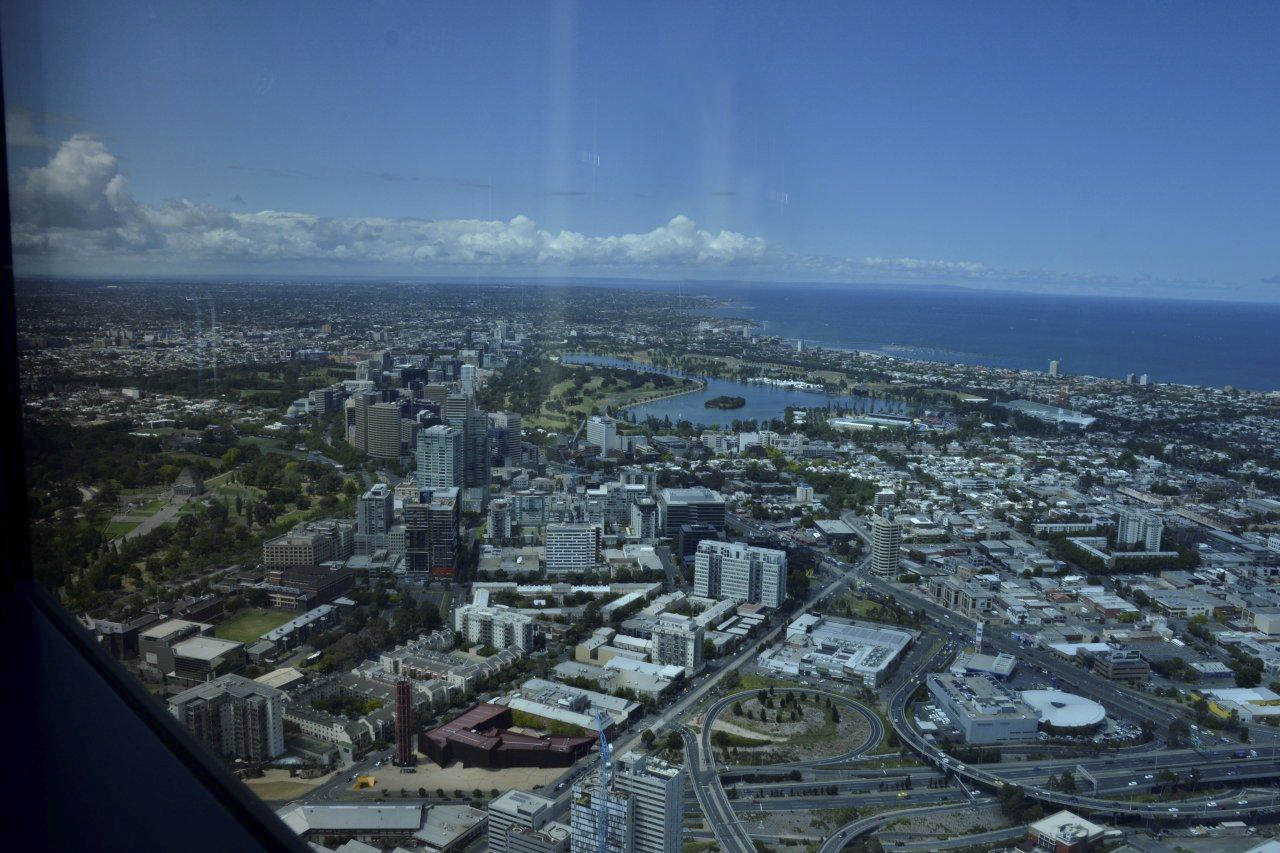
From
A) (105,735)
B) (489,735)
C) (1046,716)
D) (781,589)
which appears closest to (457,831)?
(489,735)

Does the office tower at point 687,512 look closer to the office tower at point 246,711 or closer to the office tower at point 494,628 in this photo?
the office tower at point 494,628

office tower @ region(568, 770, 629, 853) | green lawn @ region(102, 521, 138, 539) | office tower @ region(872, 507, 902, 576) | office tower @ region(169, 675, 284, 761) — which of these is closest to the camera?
office tower @ region(169, 675, 284, 761)

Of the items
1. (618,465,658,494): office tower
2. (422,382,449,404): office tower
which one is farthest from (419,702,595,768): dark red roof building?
(618,465,658,494): office tower

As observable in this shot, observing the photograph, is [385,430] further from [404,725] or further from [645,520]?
Answer: [404,725]

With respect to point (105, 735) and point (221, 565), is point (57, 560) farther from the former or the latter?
point (221, 565)

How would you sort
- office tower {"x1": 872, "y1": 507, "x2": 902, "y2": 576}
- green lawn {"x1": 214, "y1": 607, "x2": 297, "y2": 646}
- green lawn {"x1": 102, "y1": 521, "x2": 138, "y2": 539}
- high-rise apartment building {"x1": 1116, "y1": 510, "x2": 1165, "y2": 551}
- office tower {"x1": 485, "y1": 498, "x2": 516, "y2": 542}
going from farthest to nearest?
office tower {"x1": 485, "y1": 498, "x2": 516, "y2": 542}, office tower {"x1": 872, "y1": 507, "x2": 902, "y2": 576}, high-rise apartment building {"x1": 1116, "y1": 510, "x2": 1165, "y2": 551}, green lawn {"x1": 214, "y1": 607, "x2": 297, "y2": 646}, green lawn {"x1": 102, "y1": 521, "x2": 138, "y2": 539}

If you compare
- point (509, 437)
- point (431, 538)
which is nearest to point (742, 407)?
point (509, 437)

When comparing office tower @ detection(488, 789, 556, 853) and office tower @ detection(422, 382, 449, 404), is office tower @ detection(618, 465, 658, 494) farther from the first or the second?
office tower @ detection(488, 789, 556, 853)

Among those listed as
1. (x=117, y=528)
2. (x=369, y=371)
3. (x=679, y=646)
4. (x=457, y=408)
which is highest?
(x=369, y=371)
